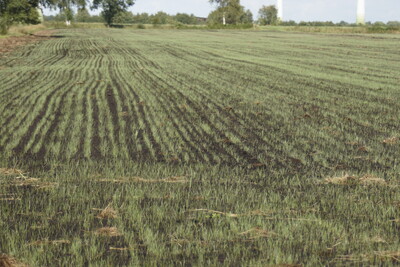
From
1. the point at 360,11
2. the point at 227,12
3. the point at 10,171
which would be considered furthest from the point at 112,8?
the point at 10,171

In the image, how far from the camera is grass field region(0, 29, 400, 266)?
4.38m

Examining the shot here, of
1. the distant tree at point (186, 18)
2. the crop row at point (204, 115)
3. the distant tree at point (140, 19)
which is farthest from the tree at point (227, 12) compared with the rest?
the crop row at point (204, 115)

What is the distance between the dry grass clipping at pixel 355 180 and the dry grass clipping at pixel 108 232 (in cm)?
331

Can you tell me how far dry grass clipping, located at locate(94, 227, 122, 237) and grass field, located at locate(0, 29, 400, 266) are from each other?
21 mm

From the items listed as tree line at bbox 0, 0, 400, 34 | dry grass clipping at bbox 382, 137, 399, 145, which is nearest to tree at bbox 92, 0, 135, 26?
tree line at bbox 0, 0, 400, 34

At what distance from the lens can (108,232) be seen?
4.69m

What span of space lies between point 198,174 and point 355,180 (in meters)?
2.15

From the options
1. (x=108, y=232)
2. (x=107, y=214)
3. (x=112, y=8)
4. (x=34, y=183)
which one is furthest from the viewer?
(x=112, y=8)

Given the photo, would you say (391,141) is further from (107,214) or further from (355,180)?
(107,214)

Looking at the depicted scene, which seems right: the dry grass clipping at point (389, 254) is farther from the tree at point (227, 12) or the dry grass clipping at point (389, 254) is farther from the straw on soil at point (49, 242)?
the tree at point (227, 12)

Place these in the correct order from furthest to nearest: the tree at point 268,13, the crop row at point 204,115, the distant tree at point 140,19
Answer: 1. the tree at point 268,13
2. the distant tree at point 140,19
3. the crop row at point 204,115

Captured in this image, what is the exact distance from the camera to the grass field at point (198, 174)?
14.4 ft

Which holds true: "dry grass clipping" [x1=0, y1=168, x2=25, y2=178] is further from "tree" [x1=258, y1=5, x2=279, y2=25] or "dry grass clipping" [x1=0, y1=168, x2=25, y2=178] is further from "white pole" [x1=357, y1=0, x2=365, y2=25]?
"tree" [x1=258, y1=5, x2=279, y2=25]

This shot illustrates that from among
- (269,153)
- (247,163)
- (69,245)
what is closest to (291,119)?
(269,153)
